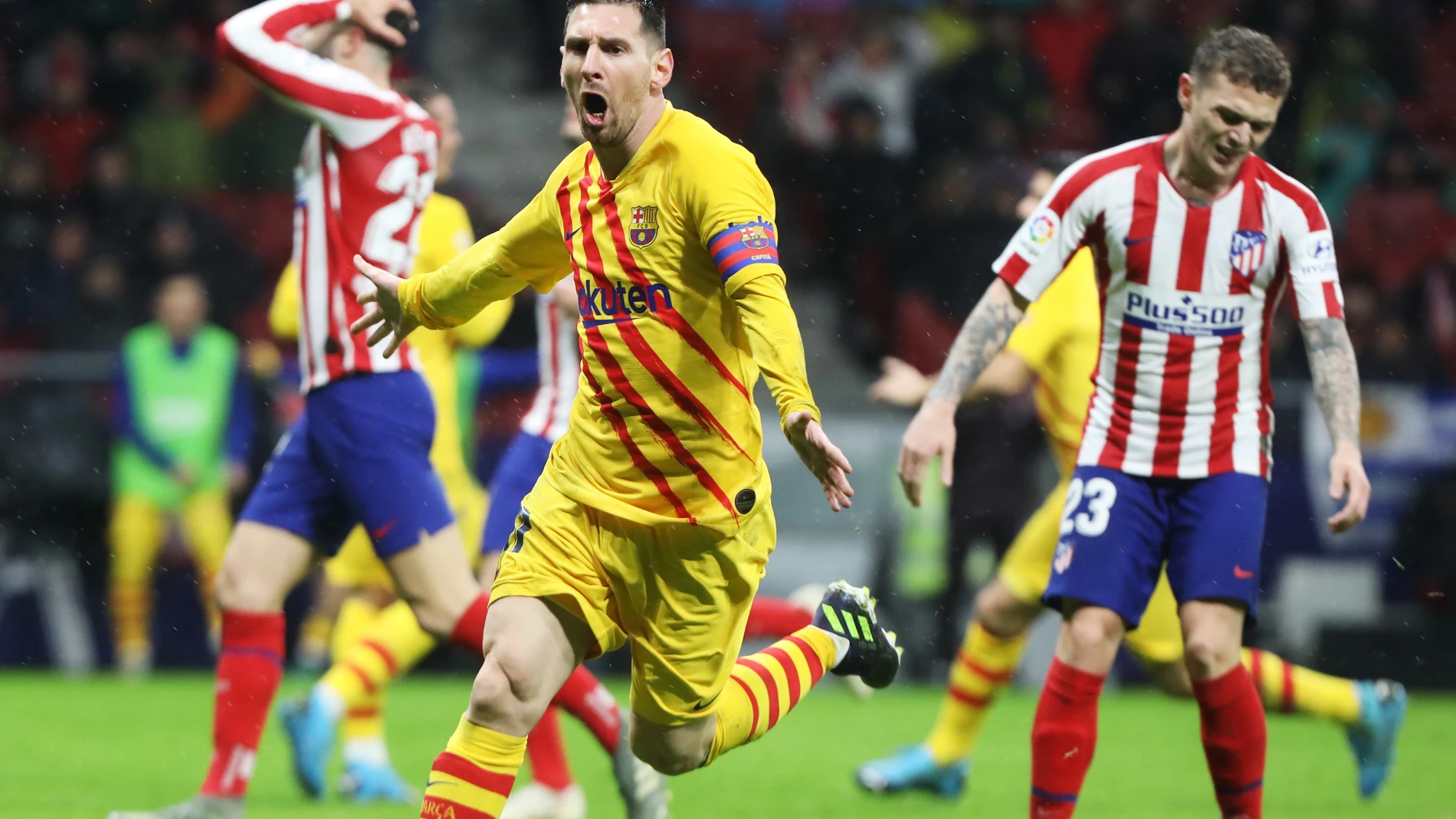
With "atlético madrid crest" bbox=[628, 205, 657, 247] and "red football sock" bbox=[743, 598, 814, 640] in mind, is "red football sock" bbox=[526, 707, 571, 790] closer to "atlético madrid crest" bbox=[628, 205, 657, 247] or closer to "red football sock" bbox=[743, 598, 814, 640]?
"red football sock" bbox=[743, 598, 814, 640]

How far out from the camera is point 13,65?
14.6 m

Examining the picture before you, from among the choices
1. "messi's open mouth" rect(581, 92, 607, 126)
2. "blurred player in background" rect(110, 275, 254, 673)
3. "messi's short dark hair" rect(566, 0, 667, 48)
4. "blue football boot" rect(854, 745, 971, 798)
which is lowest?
"blurred player in background" rect(110, 275, 254, 673)

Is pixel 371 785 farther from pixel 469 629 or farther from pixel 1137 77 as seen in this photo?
pixel 1137 77

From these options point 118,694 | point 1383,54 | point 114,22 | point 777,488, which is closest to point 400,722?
point 118,694

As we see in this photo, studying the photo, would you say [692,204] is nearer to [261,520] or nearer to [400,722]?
[261,520]

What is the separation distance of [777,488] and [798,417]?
300 inches

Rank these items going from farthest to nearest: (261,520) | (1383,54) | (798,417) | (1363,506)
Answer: (1383,54)
(261,520)
(1363,506)
(798,417)

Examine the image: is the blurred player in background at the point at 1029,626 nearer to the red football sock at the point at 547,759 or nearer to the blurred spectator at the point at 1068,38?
the red football sock at the point at 547,759

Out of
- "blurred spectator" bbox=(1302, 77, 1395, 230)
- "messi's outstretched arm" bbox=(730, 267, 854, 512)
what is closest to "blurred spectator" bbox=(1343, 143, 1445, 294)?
"blurred spectator" bbox=(1302, 77, 1395, 230)

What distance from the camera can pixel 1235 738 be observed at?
4.84m

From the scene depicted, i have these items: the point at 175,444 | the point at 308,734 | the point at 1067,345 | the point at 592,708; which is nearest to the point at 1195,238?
the point at 1067,345

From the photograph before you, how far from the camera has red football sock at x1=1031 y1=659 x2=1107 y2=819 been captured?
480 cm

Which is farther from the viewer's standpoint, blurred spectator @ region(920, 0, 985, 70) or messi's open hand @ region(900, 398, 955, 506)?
blurred spectator @ region(920, 0, 985, 70)

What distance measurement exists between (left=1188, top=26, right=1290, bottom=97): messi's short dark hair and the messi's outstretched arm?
1.53m
